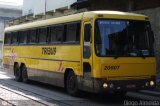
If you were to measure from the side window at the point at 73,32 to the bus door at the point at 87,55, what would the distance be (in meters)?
0.68

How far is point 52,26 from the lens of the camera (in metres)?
18.5

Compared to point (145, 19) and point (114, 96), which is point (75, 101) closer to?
point (114, 96)

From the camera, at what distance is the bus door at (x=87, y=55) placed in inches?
578

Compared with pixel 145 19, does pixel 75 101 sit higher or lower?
lower

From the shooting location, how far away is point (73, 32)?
16.4m

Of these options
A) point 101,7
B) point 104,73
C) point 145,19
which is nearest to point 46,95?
point 104,73

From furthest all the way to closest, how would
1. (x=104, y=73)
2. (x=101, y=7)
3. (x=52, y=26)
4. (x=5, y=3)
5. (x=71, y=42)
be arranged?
(x=5, y=3) < (x=101, y=7) < (x=52, y=26) < (x=71, y=42) < (x=104, y=73)

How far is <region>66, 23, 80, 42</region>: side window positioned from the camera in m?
16.0

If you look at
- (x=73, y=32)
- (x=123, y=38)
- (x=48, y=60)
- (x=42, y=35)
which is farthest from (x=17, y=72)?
(x=123, y=38)

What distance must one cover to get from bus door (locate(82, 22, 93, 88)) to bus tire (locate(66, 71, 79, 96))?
0.95 meters

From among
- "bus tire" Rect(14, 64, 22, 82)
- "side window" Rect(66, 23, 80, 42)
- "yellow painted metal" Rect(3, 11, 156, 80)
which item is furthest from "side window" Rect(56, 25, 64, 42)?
"bus tire" Rect(14, 64, 22, 82)

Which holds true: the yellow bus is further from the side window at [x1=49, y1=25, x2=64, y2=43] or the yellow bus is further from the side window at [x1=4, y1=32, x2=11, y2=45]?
the side window at [x1=4, y1=32, x2=11, y2=45]

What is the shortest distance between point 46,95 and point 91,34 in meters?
3.44

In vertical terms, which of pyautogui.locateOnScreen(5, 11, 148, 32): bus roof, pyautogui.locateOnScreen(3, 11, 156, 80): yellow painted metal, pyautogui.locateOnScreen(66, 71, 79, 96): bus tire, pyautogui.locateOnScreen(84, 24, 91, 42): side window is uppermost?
pyautogui.locateOnScreen(5, 11, 148, 32): bus roof
